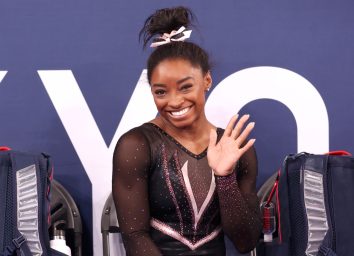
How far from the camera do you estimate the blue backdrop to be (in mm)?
1620

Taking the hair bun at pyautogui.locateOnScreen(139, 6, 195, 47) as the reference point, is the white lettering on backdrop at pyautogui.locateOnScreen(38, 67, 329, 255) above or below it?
below

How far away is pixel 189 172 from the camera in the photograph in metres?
1.34

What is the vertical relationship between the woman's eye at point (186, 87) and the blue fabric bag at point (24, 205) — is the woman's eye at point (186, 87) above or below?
above

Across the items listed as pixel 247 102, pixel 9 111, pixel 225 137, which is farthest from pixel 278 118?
pixel 9 111

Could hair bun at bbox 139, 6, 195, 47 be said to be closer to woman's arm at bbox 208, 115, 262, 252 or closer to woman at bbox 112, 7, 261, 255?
woman at bbox 112, 7, 261, 255

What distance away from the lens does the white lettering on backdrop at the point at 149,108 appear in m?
1.62

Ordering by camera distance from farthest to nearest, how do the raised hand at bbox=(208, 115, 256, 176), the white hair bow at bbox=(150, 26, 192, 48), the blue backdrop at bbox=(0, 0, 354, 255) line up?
the blue backdrop at bbox=(0, 0, 354, 255), the white hair bow at bbox=(150, 26, 192, 48), the raised hand at bbox=(208, 115, 256, 176)

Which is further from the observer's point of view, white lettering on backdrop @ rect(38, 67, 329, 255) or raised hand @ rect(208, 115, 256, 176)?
white lettering on backdrop @ rect(38, 67, 329, 255)

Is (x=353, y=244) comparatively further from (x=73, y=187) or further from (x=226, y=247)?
(x=73, y=187)

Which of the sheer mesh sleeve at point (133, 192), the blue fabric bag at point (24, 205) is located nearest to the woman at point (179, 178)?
the sheer mesh sleeve at point (133, 192)

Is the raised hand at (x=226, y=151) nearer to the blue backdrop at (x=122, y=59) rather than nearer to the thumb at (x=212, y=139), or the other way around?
the thumb at (x=212, y=139)

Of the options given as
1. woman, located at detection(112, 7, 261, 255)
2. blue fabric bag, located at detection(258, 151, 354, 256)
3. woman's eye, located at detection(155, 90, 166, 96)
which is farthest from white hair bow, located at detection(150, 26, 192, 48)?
blue fabric bag, located at detection(258, 151, 354, 256)

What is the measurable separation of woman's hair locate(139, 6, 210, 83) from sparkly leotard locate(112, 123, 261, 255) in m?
0.17

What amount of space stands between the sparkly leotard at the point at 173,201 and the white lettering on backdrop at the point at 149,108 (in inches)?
11.1
